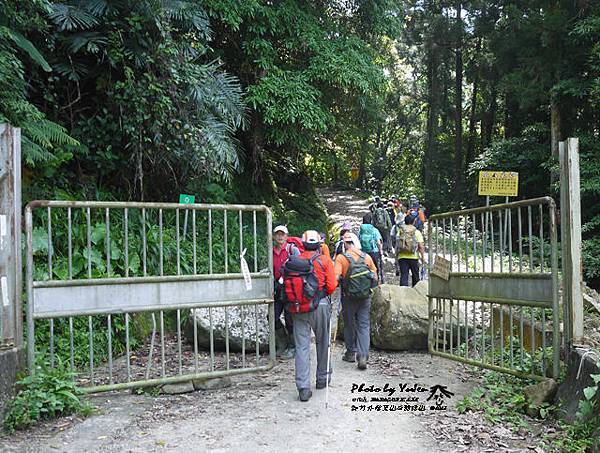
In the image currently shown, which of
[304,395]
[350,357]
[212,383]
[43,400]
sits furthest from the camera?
[350,357]

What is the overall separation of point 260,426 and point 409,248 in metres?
5.96

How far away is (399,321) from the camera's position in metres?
7.87

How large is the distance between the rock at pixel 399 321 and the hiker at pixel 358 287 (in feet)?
2.86

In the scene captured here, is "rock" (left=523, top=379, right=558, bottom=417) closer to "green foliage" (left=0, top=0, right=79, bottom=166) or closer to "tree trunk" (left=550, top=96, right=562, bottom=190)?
"green foliage" (left=0, top=0, right=79, bottom=166)

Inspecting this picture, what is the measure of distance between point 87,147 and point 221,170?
2.34m

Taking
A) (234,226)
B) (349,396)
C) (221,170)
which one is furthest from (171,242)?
(349,396)

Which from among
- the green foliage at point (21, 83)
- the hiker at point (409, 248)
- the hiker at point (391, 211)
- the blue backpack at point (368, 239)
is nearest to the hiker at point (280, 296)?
the blue backpack at point (368, 239)

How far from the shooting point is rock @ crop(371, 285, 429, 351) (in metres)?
7.85

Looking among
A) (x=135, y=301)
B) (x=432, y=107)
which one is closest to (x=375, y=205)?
(x=135, y=301)

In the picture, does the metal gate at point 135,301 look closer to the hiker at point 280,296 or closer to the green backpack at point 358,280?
the hiker at point 280,296

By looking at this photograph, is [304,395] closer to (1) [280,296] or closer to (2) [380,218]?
(1) [280,296]

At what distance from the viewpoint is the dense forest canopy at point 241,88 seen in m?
8.21

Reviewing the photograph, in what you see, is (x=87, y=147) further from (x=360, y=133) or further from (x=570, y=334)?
(x=360, y=133)

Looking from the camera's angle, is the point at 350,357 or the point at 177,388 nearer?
the point at 177,388
